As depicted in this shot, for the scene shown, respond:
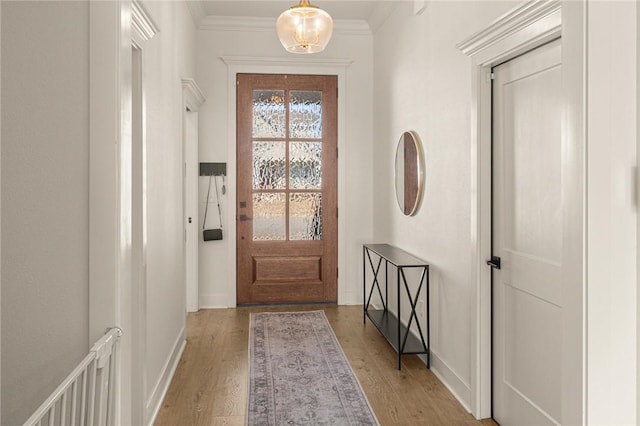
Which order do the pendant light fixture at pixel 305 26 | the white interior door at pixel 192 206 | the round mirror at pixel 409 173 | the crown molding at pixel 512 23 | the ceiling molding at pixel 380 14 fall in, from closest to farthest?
the crown molding at pixel 512 23 → the pendant light fixture at pixel 305 26 → the round mirror at pixel 409 173 → the ceiling molding at pixel 380 14 → the white interior door at pixel 192 206

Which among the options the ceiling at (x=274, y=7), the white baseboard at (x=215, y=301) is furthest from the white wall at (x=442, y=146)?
the white baseboard at (x=215, y=301)

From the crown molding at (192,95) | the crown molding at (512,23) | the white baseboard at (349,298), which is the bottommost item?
the white baseboard at (349,298)

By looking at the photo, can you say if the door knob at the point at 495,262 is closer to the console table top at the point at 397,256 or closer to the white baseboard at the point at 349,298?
the console table top at the point at 397,256

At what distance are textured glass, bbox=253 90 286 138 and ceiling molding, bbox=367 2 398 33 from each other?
3.78 feet

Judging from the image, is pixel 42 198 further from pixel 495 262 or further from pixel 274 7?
pixel 274 7

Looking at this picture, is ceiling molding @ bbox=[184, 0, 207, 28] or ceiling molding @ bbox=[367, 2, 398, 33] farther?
ceiling molding @ bbox=[367, 2, 398, 33]

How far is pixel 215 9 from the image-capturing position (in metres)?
4.85

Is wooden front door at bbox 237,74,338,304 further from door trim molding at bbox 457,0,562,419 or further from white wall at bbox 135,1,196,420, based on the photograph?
door trim molding at bbox 457,0,562,419

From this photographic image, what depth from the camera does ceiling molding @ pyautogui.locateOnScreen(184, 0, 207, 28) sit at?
441cm

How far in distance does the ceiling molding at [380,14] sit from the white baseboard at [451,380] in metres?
2.99

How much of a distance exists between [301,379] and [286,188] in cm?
240

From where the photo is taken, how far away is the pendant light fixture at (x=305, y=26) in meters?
3.24

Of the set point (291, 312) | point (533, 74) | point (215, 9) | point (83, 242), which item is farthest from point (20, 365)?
point (215, 9)

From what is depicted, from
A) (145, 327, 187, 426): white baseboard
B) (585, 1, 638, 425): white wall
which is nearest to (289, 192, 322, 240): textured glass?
(145, 327, 187, 426): white baseboard
